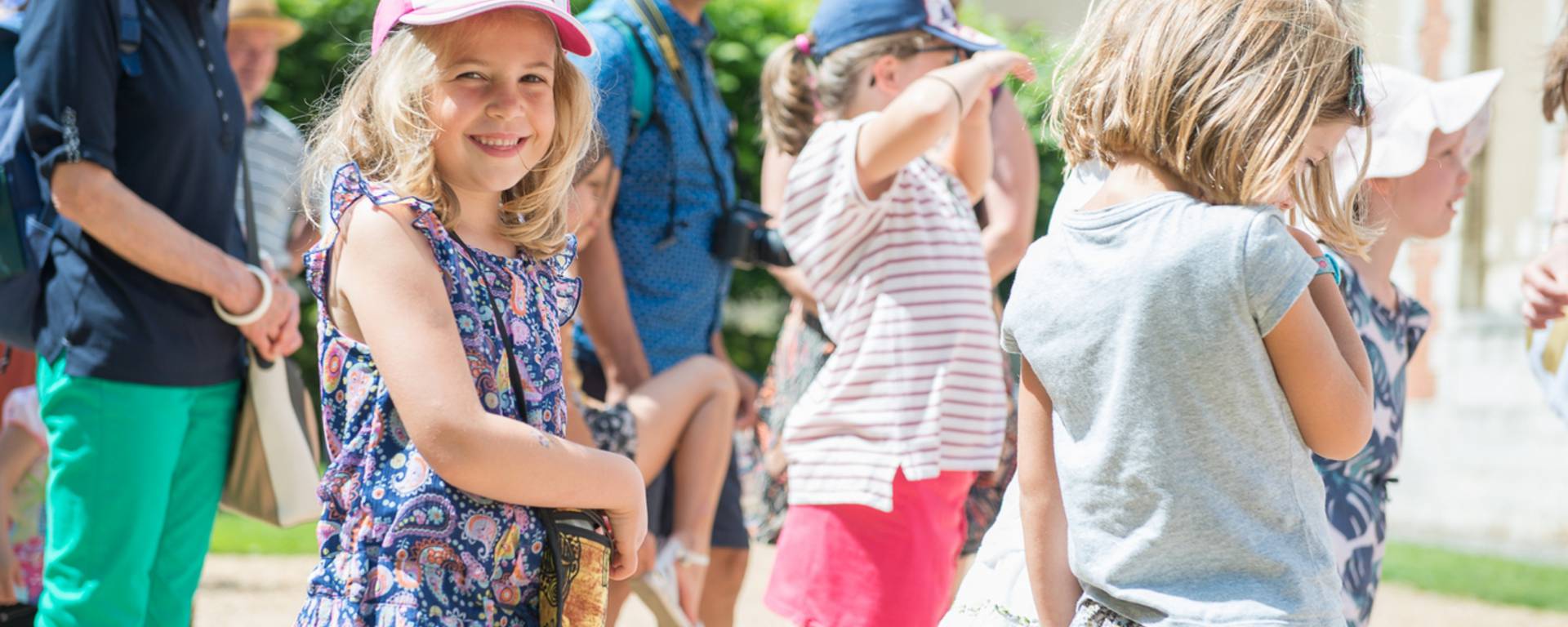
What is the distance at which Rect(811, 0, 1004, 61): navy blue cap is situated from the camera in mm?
3373

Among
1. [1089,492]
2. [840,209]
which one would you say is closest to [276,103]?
[840,209]

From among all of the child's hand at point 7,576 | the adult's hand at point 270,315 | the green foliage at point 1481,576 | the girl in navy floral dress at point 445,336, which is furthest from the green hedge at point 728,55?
the girl in navy floral dress at point 445,336

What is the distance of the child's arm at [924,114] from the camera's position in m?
3.01

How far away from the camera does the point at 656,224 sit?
3674mm

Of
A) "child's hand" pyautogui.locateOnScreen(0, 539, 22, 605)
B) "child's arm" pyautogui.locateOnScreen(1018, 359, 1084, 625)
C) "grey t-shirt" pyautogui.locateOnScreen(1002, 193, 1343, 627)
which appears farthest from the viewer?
"child's hand" pyautogui.locateOnScreen(0, 539, 22, 605)

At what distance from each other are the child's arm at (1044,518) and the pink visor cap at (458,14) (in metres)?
0.80

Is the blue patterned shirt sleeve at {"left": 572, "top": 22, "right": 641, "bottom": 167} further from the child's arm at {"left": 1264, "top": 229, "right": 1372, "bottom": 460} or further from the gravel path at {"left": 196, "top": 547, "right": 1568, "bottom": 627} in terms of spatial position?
the gravel path at {"left": 196, "top": 547, "right": 1568, "bottom": 627}

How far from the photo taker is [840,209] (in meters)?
3.22

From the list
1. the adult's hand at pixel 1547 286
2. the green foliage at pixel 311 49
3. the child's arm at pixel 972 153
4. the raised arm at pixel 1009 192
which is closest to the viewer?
the child's arm at pixel 972 153

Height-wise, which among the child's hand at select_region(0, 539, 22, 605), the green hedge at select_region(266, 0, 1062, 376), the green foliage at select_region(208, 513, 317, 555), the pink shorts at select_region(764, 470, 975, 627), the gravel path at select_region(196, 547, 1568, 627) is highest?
the pink shorts at select_region(764, 470, 975, 627)

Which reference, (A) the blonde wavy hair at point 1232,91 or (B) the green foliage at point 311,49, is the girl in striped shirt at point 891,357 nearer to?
(A) the blonde wavy hair at point 1232,91

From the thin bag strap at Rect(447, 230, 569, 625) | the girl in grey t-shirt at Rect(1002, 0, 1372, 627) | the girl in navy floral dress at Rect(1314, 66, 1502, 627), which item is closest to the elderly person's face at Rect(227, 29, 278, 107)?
the thin bag strap at Rect(447, 230, 569, 625)

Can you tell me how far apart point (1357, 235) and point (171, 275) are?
2.20 meters

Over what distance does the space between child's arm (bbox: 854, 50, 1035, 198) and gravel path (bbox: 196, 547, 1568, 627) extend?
343 centimetres
